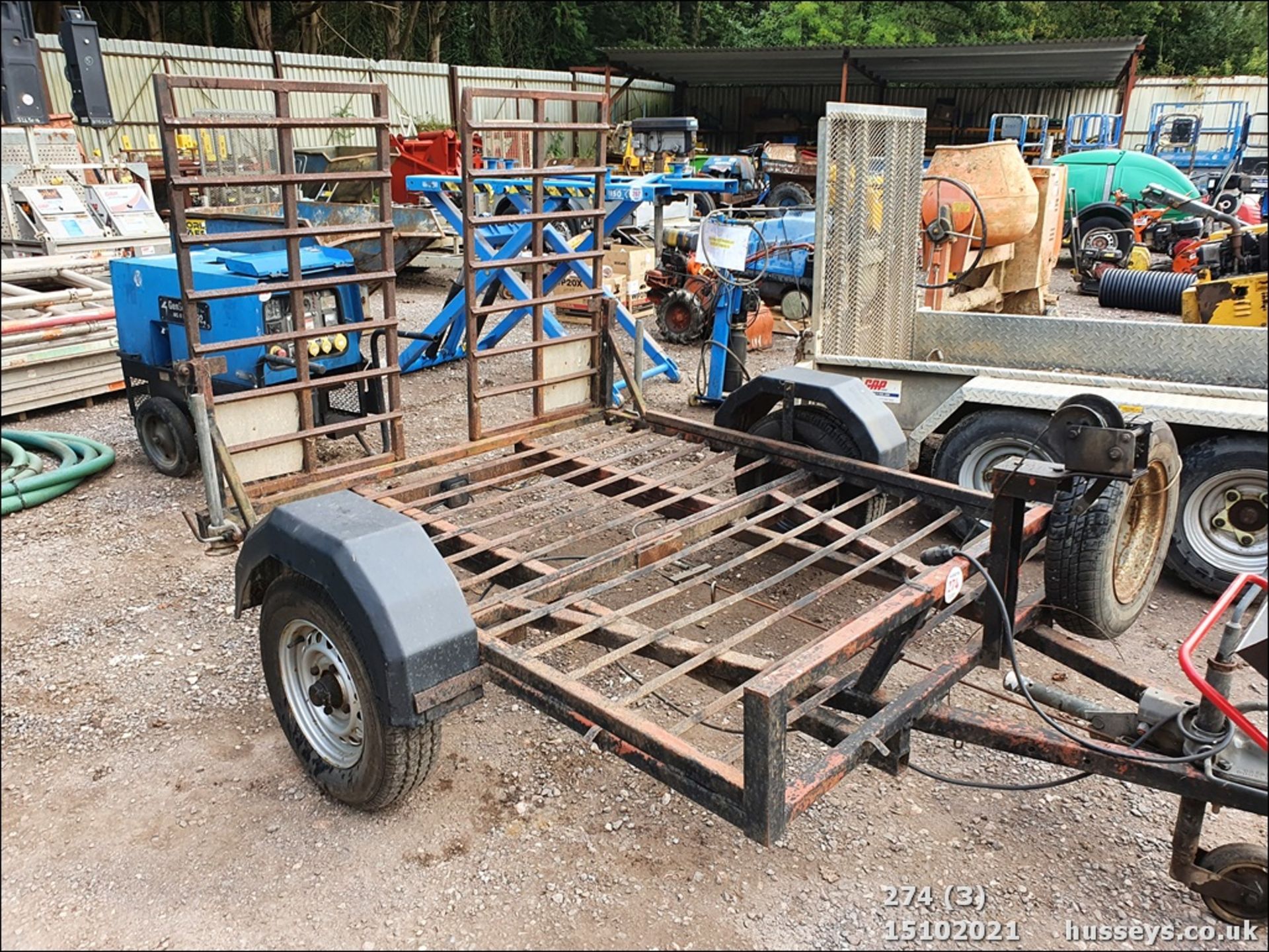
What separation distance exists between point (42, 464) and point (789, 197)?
1473cm

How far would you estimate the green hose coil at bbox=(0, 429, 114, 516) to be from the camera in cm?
550

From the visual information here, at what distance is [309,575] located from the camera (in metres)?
2.93

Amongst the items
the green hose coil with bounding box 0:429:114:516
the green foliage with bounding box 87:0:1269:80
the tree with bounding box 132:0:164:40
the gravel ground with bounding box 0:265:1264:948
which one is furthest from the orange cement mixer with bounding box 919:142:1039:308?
the tree with bounding box 132:0:164:40

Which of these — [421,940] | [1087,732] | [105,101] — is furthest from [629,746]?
[105,101]

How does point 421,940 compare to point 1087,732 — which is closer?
point 421,940

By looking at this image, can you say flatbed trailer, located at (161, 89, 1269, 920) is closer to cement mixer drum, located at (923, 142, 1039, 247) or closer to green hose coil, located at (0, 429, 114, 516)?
green hose coil, located at (0, 429, 114, 516)

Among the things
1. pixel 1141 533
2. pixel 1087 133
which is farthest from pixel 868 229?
pixel 1087 133

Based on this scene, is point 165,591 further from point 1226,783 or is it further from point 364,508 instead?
point 1226,783

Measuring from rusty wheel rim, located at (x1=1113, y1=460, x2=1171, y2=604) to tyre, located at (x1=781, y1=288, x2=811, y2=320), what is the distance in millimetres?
6775

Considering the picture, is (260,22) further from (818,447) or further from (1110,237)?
(818,447)

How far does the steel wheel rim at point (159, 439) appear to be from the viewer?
6.05m

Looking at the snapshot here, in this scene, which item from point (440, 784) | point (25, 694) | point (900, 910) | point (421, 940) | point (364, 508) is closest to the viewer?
point (421, 940)

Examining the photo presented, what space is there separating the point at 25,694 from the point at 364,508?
1793 mm

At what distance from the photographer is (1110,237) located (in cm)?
1412
